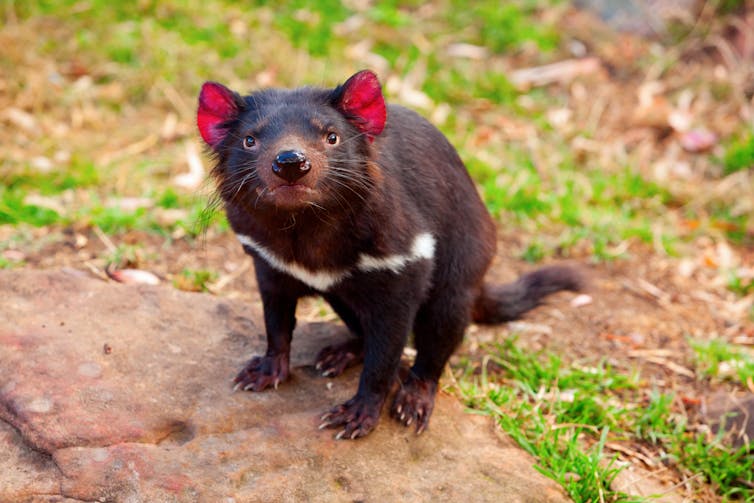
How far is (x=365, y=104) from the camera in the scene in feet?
7.86

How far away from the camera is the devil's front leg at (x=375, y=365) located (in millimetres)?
2514

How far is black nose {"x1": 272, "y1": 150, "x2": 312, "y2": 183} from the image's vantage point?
6.88ft

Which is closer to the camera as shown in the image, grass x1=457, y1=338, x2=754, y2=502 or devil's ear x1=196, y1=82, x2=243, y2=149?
devil's ear x1=196, y1=82, x2=243, y2=149

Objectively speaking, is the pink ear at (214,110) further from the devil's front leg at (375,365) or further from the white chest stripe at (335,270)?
the devil's front leg at (375,365)

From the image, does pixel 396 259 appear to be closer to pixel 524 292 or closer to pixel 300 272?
pixel 300 272

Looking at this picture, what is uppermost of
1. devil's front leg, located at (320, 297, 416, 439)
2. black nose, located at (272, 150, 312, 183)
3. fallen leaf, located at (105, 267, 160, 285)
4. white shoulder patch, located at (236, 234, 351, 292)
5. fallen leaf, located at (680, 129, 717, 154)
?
black nose, located at (272, 150, 312, 183)

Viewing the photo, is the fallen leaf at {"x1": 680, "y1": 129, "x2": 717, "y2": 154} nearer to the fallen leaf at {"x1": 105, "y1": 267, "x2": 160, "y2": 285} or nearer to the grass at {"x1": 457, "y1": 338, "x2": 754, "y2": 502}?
the grass at {"x1": 457, "y1": 338, "x2": 754, "y2": 502}

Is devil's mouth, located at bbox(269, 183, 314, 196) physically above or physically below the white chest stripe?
above

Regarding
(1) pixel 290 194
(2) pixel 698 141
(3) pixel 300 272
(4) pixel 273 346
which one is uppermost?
(1) pixel 290 194

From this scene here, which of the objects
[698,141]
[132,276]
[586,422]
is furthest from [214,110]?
[698,141]

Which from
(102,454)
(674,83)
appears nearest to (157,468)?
(102,454)

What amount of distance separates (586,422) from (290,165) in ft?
5.26

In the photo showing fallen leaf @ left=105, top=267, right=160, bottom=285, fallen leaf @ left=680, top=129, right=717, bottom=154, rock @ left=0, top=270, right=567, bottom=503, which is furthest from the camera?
fallen leaf @ left=680, top=129, right=717, bottom=154

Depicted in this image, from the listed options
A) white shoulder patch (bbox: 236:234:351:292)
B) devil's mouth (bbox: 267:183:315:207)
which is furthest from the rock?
devil's mouth (bbox: 267:183:315:207)
